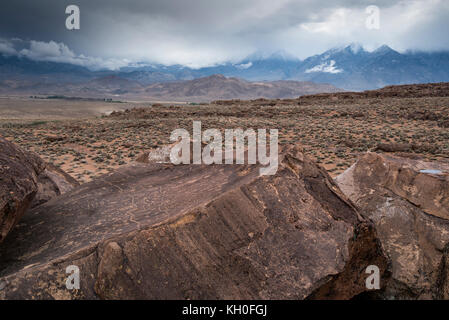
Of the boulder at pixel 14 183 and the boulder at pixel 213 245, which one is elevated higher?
the boulder at pixel 14 183

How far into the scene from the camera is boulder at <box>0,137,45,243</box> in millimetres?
3811

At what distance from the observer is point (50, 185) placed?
21.2 ft

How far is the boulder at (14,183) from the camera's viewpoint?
12.5 feet

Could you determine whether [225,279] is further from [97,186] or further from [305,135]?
[305,135]

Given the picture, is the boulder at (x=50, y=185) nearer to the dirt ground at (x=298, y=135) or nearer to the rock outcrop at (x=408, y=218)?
the dirt ground at (x=298, y=135)

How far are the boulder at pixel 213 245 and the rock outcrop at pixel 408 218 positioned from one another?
30.9 inches

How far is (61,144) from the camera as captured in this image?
67.2 feet

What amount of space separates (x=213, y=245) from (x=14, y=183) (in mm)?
3141

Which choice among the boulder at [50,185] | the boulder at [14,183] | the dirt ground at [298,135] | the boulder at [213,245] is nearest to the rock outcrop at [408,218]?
the boulder at [213,245]

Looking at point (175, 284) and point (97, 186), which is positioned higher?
point (97, 186)

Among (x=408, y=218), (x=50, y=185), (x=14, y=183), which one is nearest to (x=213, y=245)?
(x=14, y=183)

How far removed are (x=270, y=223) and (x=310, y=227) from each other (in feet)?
1.87
